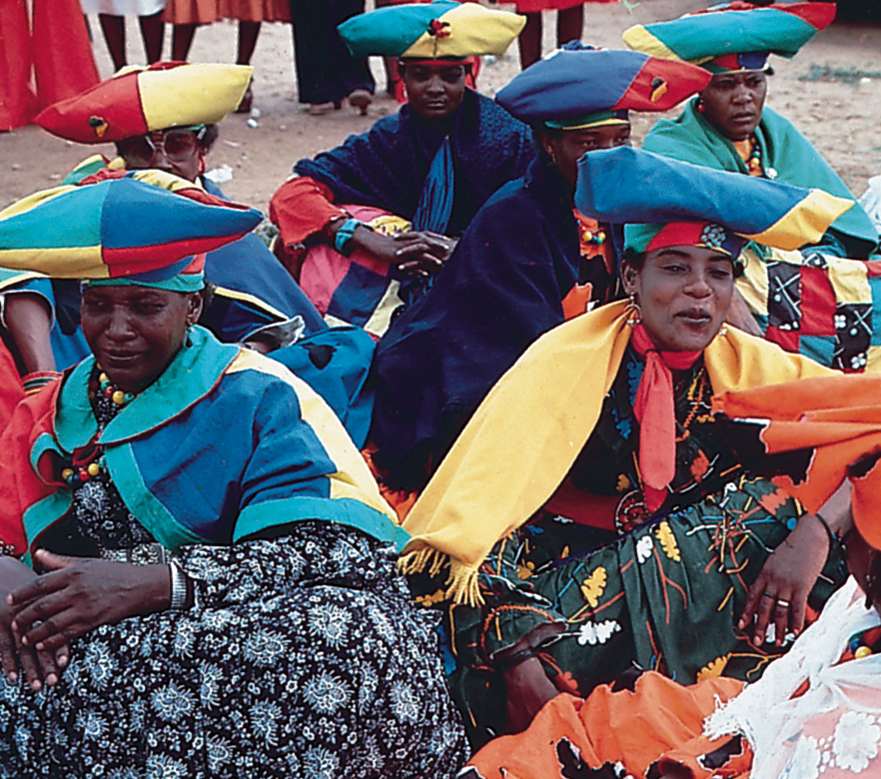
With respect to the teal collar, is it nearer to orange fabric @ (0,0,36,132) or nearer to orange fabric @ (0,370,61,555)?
orange fabric @ (0,370,61,555)

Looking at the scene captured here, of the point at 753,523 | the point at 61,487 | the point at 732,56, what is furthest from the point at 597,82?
the point at 61,487

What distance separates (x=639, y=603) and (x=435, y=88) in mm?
2944

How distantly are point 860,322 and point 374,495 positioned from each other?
2297mm

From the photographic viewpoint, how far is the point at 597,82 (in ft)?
12.6

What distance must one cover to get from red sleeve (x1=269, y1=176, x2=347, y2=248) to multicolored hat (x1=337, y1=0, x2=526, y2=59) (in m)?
0.67

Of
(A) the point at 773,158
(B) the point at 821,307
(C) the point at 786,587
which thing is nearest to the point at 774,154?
(A) the point at 773,158

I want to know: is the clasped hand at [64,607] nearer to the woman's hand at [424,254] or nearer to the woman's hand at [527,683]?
the woman's hand at [527,683]

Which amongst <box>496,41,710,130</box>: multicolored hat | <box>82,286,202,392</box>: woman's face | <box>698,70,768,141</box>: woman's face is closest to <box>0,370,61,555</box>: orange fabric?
<box>82,286,202,392</box>: woman's face

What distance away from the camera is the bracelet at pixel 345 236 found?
505 centimetres

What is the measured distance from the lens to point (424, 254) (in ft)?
15.8

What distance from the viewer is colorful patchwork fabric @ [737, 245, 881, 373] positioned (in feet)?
14.0

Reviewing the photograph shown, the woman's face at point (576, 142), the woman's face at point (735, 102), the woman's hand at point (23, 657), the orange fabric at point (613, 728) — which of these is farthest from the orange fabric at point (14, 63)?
the orange fabric at point (613, 728)

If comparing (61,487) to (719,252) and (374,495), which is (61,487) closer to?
(374,495)

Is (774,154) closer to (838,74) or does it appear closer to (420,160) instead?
(420,160)
